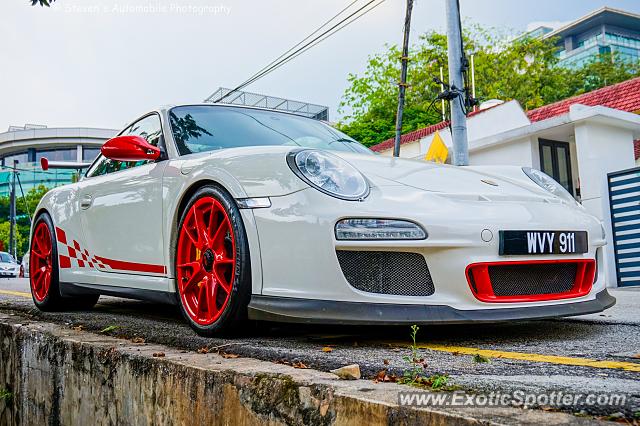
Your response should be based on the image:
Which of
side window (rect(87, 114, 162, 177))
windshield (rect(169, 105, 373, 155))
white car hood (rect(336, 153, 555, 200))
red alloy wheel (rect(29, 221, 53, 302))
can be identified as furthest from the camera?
red alloy wheel (rect(29, 221, 53, 302))

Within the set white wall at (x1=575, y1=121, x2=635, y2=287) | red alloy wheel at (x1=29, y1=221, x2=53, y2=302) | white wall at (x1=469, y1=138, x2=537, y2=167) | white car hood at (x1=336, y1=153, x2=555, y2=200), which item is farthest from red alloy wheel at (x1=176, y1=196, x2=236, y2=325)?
white wall at (x1=469, y1=138, x2=537, y2=167)

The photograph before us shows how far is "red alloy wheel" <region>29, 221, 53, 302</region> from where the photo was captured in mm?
4703

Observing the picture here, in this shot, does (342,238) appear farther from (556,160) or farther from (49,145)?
(49,145)

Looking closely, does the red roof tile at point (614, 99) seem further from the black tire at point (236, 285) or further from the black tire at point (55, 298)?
the black tire at point (236, 285)

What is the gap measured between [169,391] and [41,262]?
310 centimetres

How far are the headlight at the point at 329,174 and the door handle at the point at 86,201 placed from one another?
1.98 m

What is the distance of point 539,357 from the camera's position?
89.6 inches

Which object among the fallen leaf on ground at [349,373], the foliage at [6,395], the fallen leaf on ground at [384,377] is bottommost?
the foliage at [6,395]

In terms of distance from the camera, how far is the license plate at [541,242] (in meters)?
2.62

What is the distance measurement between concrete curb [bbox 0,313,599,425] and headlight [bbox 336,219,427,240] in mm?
659

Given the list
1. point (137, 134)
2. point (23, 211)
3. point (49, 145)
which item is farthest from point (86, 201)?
point (49, 145)

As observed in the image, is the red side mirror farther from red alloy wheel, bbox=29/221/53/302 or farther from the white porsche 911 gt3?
red alloy wheel, bbox=29/221/53/302

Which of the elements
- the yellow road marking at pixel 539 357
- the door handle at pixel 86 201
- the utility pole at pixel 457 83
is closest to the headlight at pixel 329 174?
the yellow road marking at pixel 539 357

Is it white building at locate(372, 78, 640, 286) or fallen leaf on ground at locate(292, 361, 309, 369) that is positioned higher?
white building at locate(372, 78, 640, 286)
